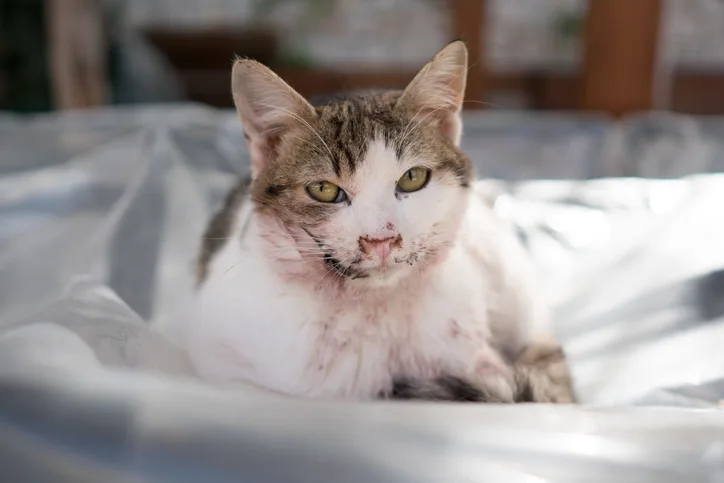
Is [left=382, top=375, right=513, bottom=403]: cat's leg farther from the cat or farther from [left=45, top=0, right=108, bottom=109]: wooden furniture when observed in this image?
[left=45, top=0, right=108, bottom=109]: wooden furniture

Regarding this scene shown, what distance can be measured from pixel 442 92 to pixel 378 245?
0.72 feet

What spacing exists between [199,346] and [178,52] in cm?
303

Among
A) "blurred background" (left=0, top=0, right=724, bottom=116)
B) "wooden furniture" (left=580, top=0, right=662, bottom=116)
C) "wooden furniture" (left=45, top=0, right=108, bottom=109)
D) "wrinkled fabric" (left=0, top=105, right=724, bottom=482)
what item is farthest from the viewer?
"blurred background" (left=0, top=0, right=724, bottom=116)

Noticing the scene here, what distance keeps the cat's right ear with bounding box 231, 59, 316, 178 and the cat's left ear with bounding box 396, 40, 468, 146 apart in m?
0.13

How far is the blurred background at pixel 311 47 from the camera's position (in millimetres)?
2699

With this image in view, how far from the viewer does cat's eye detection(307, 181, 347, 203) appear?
66 cm

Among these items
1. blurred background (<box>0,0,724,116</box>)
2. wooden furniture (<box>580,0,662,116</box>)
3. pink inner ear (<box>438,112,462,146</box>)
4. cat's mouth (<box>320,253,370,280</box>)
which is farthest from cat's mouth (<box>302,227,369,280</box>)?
blurred background (<box>0,0,724,116</box>)

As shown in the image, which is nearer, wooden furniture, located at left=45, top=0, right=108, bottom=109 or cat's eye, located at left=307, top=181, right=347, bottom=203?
cat's eye, located at left=307, top=181, right=347, bottom=203

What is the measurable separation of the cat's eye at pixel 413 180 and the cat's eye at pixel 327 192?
0.23ft

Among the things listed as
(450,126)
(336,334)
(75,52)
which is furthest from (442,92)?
(75,52)

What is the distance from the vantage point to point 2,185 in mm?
1265

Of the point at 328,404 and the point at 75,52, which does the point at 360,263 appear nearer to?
the point at 328,404

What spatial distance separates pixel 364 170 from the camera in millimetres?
650

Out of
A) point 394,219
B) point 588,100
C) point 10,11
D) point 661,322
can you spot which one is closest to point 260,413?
point 394,219
